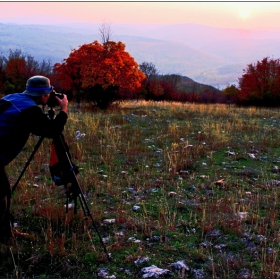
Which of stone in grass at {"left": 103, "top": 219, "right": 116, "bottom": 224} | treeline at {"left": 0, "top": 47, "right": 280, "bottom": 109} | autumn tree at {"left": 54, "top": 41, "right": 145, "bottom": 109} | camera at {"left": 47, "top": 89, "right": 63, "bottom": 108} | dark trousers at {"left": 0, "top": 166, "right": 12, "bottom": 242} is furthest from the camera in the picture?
treeline at {"left": 0, "top": 47, "right": 280, "bottom": 109}

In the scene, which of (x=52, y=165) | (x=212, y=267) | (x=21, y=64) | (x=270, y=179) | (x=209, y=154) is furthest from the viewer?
(x=21, y=64)

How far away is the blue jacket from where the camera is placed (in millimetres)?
3932

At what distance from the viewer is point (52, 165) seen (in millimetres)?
4395

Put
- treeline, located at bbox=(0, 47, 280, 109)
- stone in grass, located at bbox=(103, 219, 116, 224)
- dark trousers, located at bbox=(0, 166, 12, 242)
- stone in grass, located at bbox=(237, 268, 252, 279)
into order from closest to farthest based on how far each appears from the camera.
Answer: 1. stone in grass, located at bbox=(237, 268, 252, 279)
2. dark trousers, located at bbox=(0, 166, 12, 242)
3. stone in grass, located at bbox=(103, 219, 116, 224)
4. treeline, located at bbox=(0, 47, 280, 109)

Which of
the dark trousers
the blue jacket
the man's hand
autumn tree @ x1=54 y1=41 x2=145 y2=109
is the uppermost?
autumn tree @ x1=54 y1=41 x2=145 y2=109

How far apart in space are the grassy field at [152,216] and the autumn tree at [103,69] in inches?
394

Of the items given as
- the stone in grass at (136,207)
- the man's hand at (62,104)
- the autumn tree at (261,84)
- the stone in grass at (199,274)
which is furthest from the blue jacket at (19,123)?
the autumn tree at (261,84)

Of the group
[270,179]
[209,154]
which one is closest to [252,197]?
[270,179]

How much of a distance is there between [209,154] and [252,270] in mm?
6016

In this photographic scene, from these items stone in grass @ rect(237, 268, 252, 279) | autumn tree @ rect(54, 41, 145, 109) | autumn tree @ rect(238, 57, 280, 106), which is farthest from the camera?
autumn tree @ rect(238, 57, 280, 106)

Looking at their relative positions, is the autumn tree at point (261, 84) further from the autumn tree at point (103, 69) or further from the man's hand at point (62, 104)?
the man's hand at point (62, 104)

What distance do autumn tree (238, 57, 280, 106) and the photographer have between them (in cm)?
3381

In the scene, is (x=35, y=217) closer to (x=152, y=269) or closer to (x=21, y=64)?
(x=152, y=269)

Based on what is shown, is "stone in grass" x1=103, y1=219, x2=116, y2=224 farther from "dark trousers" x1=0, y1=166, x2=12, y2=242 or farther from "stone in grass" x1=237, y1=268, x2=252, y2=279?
"stone in grass" x1=237, y1=268, x2=252, y2=279
